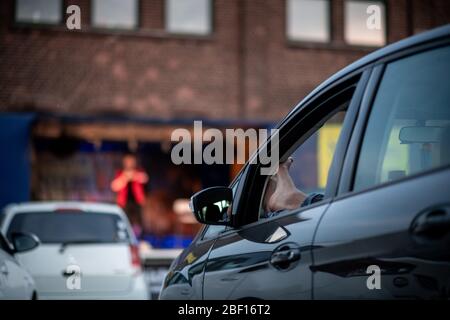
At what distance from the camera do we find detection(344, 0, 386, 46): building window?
19531mm

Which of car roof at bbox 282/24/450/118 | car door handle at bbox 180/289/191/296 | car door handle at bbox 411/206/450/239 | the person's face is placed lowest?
the person's face

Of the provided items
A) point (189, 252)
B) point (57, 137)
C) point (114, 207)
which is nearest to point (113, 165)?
point (57, 137)

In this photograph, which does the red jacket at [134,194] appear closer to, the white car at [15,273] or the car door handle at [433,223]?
the white car at [15,273]

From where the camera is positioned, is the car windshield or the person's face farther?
the person's face

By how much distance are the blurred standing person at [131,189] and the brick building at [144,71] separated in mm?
252

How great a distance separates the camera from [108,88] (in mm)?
17969

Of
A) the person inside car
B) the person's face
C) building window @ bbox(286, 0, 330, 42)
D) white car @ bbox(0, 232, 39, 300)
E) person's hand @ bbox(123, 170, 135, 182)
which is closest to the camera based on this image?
the person inside car

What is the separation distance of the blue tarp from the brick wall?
1.86 feet

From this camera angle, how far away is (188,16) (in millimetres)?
18656

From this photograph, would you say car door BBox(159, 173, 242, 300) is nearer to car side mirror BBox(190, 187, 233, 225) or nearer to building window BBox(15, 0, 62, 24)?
car side mirror BBox(190, 187, 233, 225)

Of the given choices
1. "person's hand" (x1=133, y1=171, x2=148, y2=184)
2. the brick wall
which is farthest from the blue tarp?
"person's hand" (x1=133, y1=171, x2=148, y2=184)

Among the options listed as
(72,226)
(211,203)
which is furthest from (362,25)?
(211,203)
